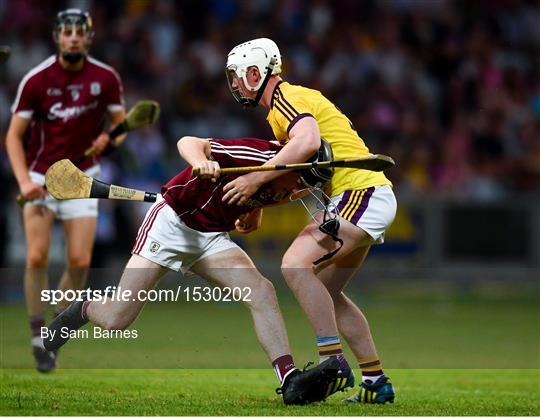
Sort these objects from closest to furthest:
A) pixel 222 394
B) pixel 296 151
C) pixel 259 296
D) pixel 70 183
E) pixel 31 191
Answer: pixel 296 151 → pixel 259 296 → pixel 70 183 → pixel 222 394 → pixel 31 191

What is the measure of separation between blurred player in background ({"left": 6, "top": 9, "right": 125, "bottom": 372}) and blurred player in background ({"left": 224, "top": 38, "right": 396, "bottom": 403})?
2.10 metres

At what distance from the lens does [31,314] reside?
8906 millimetres

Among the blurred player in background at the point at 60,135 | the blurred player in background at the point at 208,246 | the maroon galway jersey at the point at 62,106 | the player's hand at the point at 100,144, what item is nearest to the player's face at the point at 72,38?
the blurred player in background at the point at 60,135

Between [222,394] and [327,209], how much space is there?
1427mm

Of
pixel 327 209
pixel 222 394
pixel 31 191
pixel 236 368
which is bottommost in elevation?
pixel 236 368

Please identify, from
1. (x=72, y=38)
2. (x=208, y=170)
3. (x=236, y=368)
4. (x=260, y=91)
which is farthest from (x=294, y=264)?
(x=72, y=38)

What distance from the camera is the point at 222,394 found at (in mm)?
7602

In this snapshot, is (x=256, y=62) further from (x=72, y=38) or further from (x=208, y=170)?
(x=72, y=38)

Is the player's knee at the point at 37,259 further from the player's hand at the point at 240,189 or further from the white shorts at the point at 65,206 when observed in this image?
the player's hand at the point at 240,189

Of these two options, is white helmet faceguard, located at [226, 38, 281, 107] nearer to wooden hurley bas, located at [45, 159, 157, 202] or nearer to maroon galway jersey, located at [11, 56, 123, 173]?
wooden hurley bas, located at [45, 159, 157, 202]

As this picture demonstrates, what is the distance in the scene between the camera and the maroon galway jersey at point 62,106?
8.84m

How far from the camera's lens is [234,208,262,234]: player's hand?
7.25 m

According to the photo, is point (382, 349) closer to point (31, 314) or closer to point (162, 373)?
point (162, 373)

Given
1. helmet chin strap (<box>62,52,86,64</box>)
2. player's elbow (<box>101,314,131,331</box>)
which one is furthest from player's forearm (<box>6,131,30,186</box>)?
player's elbow (<box>101,314,131,331</box>)
